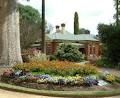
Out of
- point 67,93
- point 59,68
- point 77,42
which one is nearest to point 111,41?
point 59,68

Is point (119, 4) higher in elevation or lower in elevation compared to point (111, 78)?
higher

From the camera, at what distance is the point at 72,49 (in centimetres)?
4059

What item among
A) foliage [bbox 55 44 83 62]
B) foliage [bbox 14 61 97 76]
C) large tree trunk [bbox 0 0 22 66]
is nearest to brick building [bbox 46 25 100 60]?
foliage [bbox 55 44 83 62]

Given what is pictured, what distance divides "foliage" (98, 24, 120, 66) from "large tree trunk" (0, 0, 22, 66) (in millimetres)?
12500

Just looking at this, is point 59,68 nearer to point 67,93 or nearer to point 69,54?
point 67,93

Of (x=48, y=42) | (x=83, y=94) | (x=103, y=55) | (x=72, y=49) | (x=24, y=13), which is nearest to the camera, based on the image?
(x=83, y=94)

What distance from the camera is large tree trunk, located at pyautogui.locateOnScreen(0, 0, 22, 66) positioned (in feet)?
75.7

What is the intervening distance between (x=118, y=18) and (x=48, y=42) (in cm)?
1370

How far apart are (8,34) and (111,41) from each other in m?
13.2

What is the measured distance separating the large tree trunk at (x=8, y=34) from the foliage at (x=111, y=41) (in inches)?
492

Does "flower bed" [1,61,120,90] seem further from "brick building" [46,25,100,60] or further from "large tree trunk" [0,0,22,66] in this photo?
"brick building" [46,25,100,60]

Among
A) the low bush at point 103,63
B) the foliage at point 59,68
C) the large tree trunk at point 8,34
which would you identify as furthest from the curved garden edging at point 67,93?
the low bush at point 103,63

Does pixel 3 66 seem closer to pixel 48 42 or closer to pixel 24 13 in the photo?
pixel 48 42

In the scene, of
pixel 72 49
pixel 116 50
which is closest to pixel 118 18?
pixel 72 49
